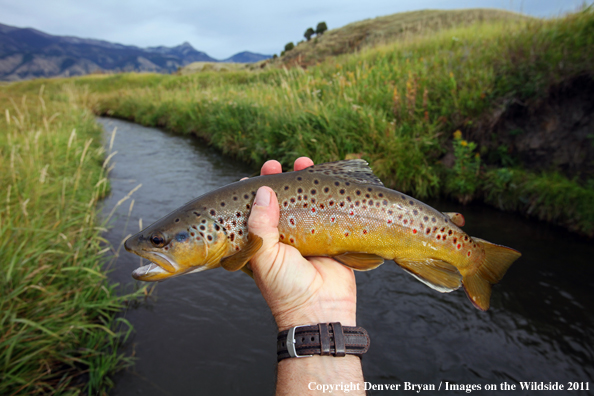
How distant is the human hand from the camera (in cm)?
190

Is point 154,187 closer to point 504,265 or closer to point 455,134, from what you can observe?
point 455,134

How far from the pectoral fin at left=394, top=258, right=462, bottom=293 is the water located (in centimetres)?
226

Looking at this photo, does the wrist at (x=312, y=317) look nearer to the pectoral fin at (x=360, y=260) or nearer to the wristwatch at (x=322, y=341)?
the wristwatch at (x=322, y=341)

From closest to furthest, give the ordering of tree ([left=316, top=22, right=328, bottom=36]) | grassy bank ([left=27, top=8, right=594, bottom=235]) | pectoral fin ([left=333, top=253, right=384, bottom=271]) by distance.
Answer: pectoral fin ([left=333, top=253, right=384, bottom=271])
grassy bank ([left=27, top=8, right=594, bottom=235])
tree ([left=316, top=22, right=328, bottom=36])

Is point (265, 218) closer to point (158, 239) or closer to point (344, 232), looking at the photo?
point (344, 232)

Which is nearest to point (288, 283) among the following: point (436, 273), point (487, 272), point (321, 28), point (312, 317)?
point (312, 317)

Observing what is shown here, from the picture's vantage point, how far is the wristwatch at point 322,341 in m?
1.77

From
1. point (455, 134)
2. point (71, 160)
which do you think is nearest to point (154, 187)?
point (71, 160)

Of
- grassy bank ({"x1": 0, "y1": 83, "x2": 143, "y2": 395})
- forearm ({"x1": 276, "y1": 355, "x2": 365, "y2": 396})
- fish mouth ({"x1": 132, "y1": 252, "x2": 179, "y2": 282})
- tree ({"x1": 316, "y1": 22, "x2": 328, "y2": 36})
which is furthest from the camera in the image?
tree ({"x1": 316, "y1": 22, "x2": 328, "y2": 36})

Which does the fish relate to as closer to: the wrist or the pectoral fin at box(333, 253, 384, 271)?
the pectoral fin at box(333, 253, 384, 271)

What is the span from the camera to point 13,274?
2.80m

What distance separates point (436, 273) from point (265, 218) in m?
1.12

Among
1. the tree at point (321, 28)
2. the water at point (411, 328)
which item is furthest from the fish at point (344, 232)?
the tree at point (321, 28)

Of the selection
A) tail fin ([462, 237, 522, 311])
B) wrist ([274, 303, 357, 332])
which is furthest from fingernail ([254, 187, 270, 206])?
tail fin ([462, 237, 522, 311])
